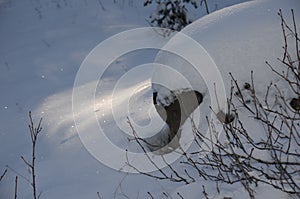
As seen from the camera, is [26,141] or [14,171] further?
[26,141]

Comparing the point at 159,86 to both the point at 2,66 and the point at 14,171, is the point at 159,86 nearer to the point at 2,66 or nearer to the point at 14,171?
Result: the point at 14,171

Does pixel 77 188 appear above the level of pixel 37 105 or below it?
below

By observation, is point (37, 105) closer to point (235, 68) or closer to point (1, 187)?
point (1, 187)

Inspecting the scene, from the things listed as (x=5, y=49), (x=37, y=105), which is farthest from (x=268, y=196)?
(x=5, y=49)

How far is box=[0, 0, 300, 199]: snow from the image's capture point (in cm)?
325

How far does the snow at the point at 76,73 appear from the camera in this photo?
→ 325 cm

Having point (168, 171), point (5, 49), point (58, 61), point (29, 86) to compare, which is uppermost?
point (5, 49)

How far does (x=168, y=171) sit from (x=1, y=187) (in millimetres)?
1817

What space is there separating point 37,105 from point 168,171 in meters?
2.82

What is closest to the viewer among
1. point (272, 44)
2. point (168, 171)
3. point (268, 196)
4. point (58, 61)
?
point (268, 196)

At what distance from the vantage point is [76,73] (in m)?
6.44

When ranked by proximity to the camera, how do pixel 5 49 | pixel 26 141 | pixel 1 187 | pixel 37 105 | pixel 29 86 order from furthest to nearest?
1. pixel 5 49
2. pixel 29 86
3. pixel 37 105
4. pixel 26 141
5. pixel 1 187

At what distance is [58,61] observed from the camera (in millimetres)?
6828

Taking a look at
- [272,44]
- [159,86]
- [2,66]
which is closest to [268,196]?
[272,44]
